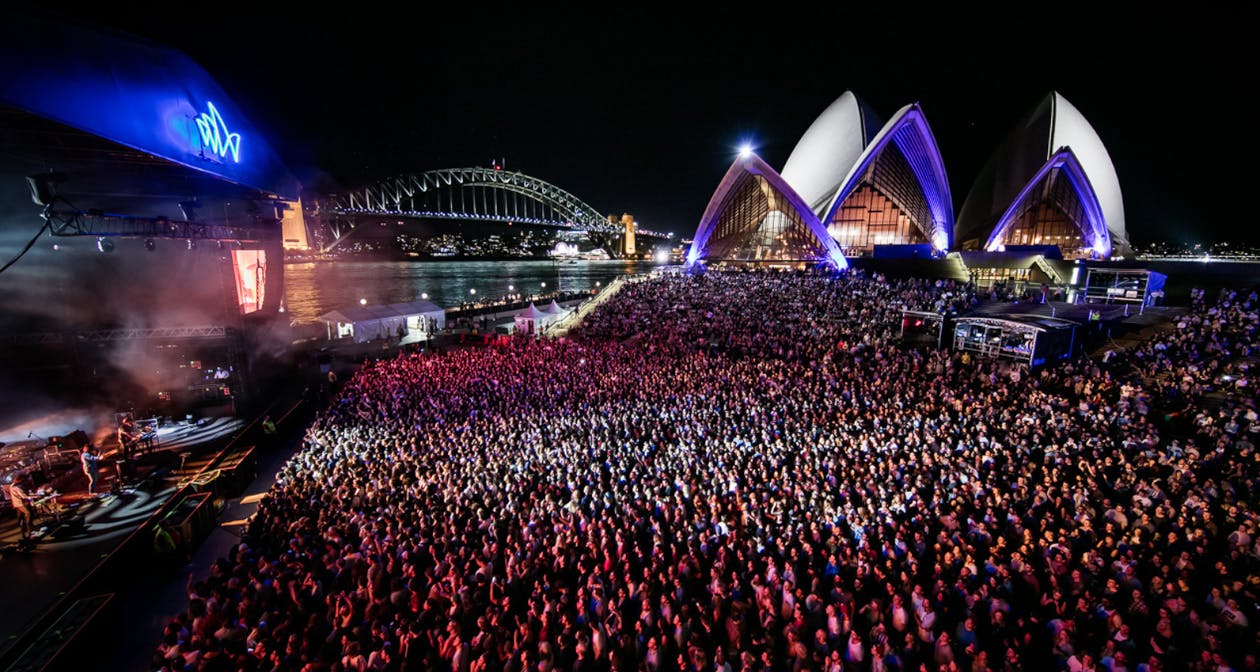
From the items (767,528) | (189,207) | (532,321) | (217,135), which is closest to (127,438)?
(189,207)

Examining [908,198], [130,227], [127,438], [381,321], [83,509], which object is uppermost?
[908,198]

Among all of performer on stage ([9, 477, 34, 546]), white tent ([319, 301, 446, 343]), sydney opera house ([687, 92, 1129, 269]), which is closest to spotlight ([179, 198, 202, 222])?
performer on stage ([9, 477, 34, 546])

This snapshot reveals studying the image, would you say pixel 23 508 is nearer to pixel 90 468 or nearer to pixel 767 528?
pixel 90 468

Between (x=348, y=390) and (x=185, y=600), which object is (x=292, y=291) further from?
(x=185, y=600)

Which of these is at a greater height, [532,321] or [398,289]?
[398,289]

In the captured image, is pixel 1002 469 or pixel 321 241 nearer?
pixel 1002 469

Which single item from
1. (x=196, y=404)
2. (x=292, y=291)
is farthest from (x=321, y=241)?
(x=196, y=404)

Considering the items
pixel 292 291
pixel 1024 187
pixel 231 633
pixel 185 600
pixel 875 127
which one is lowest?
pixel 185 600

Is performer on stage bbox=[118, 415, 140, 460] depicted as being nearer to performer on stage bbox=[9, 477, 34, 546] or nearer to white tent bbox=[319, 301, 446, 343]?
performer on stage bbox=[9, 477, 34, 546]
